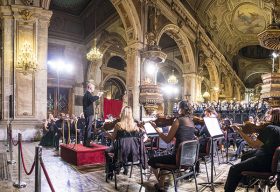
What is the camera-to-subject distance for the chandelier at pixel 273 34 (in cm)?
797

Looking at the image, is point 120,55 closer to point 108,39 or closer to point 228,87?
point 108,39

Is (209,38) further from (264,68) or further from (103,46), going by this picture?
(264,68)

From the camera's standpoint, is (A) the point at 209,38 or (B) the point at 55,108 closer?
(B) the point at 55,108

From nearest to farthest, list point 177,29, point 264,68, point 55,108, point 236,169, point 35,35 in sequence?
point 236,169, point 35,35, point 177,29, point 55,108, point 264,68

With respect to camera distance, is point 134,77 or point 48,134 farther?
point 134,77

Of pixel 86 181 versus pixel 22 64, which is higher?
pixel 22 64

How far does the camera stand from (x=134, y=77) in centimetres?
1205

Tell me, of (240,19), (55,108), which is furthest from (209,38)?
(55,108)

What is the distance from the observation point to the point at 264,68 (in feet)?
110

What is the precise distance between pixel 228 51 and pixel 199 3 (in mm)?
11544

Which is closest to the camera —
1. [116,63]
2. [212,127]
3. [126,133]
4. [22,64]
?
[212,127]

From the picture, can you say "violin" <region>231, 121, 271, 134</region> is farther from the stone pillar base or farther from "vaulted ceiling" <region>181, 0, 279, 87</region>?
"vaulted ceiling" <region>181, 0, 279, 87</region>

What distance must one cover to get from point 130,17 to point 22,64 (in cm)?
550

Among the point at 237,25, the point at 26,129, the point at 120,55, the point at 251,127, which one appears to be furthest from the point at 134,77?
the point at 237,25
